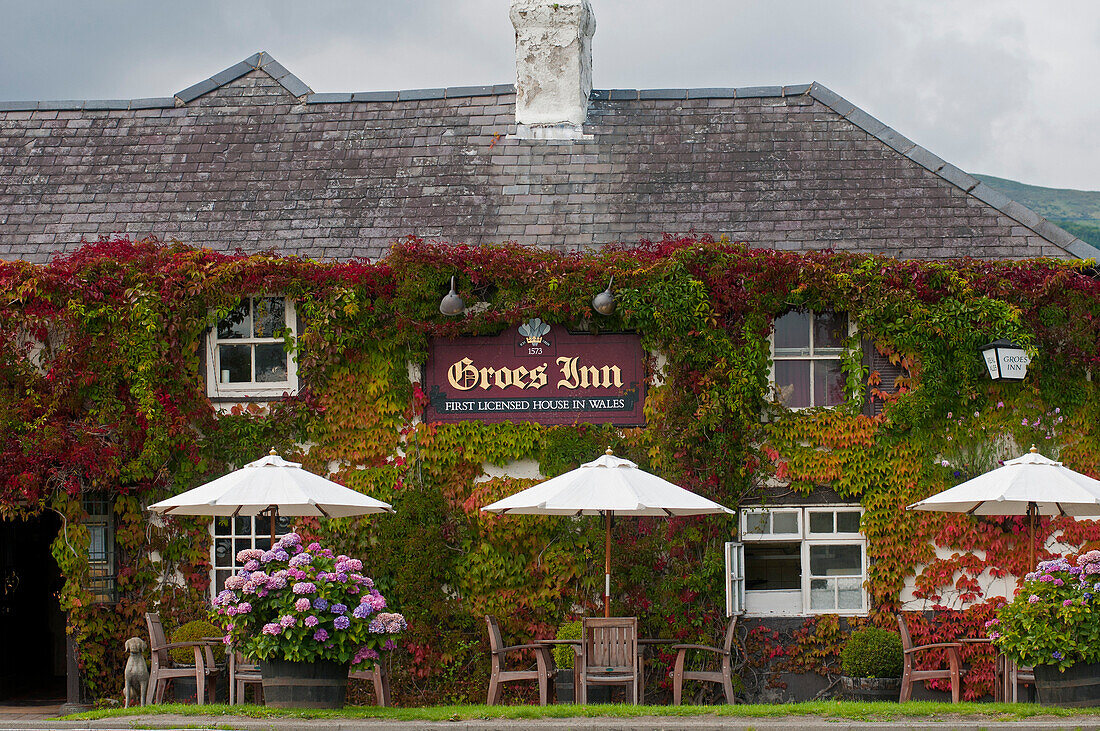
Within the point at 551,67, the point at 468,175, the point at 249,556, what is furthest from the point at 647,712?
the point at 551,67

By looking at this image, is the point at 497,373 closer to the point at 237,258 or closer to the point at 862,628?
the point at 237,258

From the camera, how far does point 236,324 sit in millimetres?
13992

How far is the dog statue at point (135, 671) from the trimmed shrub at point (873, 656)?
7.24 metres

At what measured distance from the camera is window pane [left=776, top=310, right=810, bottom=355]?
13.7 metres

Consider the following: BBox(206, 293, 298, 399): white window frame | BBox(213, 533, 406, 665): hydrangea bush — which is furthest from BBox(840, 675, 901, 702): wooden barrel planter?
BBox(206, 293, 298, 399): white window frame

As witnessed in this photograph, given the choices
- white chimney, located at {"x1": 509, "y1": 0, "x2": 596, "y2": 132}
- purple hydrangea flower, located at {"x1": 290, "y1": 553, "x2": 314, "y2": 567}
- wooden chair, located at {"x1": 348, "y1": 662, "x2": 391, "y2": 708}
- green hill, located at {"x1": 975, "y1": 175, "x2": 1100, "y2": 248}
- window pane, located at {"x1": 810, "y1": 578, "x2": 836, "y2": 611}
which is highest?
green hill, located at {"x1": 975, "y1": 175, "x2": 1100, "y2": 248}

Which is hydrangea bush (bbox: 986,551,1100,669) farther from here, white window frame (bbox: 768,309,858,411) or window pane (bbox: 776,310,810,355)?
window pane (bbox: 776,310,810,355)

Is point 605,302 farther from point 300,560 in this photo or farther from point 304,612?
point 304,612

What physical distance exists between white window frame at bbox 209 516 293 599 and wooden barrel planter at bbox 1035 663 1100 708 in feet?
26.4

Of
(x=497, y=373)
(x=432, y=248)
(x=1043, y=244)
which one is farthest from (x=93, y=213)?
(x=1043, y=244)

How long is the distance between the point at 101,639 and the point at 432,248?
224 inches

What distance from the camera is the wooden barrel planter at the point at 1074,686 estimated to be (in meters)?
10.0

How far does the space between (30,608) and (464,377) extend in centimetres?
823

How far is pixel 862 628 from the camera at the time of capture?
1320 cm
